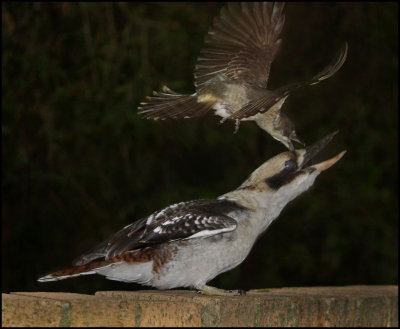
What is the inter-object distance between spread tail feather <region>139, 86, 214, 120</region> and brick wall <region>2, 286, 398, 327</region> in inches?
30.0

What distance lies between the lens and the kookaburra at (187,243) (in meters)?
3.21

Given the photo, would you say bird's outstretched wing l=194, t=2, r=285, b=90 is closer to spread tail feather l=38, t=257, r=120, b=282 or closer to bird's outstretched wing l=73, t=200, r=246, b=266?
bird's outstretched wing l=73, t=200, r=246, b=266

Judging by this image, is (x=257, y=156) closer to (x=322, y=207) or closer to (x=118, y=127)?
(x=322, y=207)

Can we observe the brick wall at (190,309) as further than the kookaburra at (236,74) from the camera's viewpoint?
No

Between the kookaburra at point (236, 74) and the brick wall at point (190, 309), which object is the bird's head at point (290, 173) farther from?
the brick wall at point (190, 309)

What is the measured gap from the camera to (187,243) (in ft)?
10.7

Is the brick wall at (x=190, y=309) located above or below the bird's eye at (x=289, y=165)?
below

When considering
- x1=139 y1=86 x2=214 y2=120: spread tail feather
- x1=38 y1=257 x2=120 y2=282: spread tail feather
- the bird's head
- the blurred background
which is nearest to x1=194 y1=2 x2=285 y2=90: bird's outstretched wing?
x1=139 y1=86 x2=214 y2=120: spread tail feather

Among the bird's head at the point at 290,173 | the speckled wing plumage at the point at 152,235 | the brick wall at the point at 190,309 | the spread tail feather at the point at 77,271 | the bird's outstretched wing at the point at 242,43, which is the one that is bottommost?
the brick wall at the point at 190,309

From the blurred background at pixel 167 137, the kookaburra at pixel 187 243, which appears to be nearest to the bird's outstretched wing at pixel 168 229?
the kookaburra at pixel 187 243

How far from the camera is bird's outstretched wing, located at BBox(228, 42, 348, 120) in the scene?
3102 millimetres

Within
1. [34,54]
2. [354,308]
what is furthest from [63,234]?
[354,308]

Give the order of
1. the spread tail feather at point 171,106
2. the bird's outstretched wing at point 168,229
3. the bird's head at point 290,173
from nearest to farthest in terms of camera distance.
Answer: the bird's outstretched wing at point 168,229 → the bird's head at point 290,173 → the spread tail feather at point 171,106


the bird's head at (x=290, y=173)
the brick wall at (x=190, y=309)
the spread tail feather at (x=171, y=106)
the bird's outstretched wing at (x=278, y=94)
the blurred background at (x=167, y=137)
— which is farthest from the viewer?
the blurred background at (x=167, y=137)
